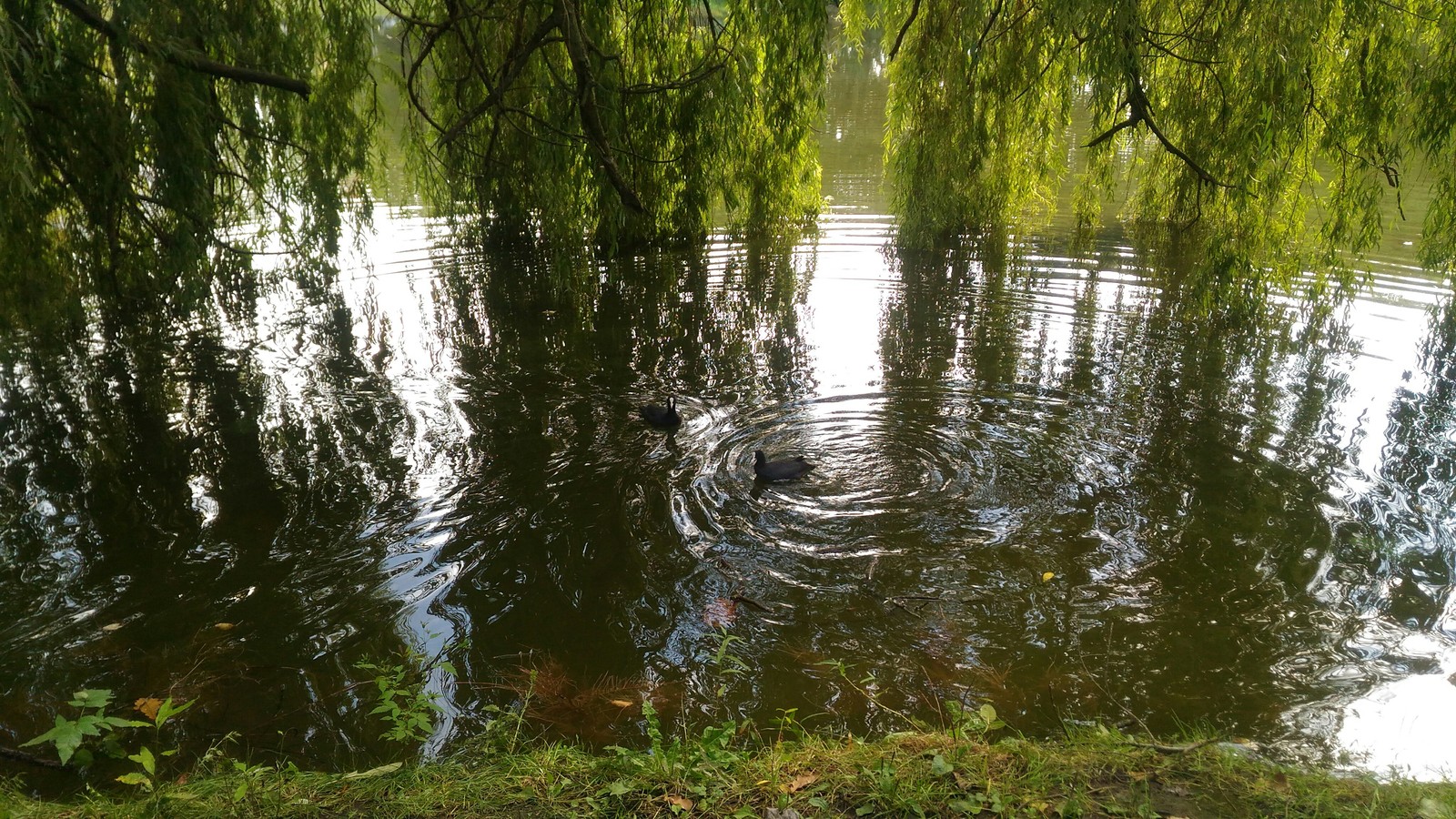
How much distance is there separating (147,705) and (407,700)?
113 centimetres

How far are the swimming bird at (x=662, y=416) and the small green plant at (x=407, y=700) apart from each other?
9.16 ft

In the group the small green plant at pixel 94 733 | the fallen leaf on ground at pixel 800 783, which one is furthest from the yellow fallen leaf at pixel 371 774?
the fallen leaf on ground at pixel 800 783

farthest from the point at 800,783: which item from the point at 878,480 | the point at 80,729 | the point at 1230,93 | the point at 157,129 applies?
the point at 1230,93

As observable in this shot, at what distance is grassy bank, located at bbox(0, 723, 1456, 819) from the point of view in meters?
2.42

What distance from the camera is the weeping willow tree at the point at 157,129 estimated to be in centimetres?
464

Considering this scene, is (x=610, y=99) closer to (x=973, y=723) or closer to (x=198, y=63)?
(x=198, y=63)

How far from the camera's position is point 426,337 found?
8.66m

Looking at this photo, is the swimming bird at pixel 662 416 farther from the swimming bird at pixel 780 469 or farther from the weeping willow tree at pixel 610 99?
the weeping willow tree at pixel 610 99

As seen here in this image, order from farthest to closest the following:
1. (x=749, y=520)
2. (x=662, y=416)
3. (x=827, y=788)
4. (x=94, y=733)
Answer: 1. (x=662, y=416)
2. (x=749, y=520)
3. (x=94, y=733)
4. (x=827, y=788)

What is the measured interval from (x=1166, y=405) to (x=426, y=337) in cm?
701

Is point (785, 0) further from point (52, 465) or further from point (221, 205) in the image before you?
point (52, 465)

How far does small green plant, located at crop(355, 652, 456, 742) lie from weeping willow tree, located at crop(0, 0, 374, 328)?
2631 mm

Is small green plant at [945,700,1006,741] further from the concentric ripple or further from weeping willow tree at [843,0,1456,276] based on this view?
weeping willow tree at [843,0,1456,276]

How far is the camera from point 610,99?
5.62m
